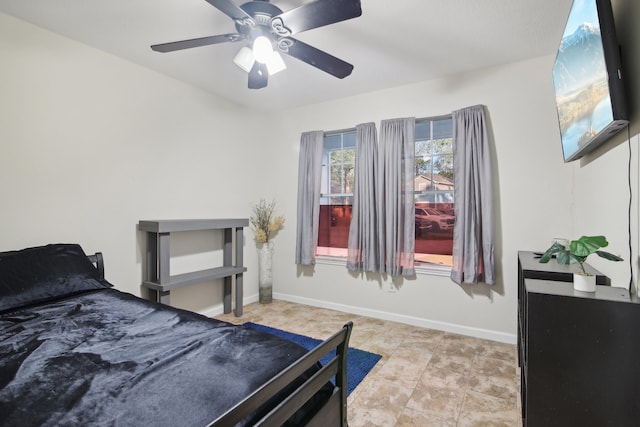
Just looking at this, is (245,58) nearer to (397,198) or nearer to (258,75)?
(258,75)

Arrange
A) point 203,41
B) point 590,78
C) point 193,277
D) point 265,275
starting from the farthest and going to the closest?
point 265,275 → point 193,277 → point 203,41 → point 590,78

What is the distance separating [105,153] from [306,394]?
276 cm

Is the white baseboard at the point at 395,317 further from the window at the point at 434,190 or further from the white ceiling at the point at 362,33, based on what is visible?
the white ceiling at the point at 362,33

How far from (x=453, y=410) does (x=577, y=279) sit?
3.89 feet

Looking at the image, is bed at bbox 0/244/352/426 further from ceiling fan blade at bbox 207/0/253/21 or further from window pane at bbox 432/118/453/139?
window pane at bbox 432/118/453/139

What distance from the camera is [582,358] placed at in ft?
3.93

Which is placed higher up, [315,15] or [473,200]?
[315,15]

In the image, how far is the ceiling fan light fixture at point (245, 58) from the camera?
233 cm

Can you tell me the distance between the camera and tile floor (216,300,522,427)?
1.91 metres

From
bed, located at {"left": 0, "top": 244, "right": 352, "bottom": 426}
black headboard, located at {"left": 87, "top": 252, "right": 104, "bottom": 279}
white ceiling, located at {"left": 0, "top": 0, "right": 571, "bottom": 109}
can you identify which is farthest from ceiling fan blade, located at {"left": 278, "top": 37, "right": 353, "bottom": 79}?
black headboard, located at {"left": 87, "top": 252, "right": 104, "bottom": 279}

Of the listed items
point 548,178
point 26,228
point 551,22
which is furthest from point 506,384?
point 26,228

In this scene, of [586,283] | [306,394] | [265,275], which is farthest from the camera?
[265,275]

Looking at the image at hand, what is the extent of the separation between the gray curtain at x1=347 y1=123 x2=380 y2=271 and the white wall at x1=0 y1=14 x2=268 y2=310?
1590mm

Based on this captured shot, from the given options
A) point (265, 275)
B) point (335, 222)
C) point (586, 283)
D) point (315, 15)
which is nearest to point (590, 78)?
point (586, 283)
